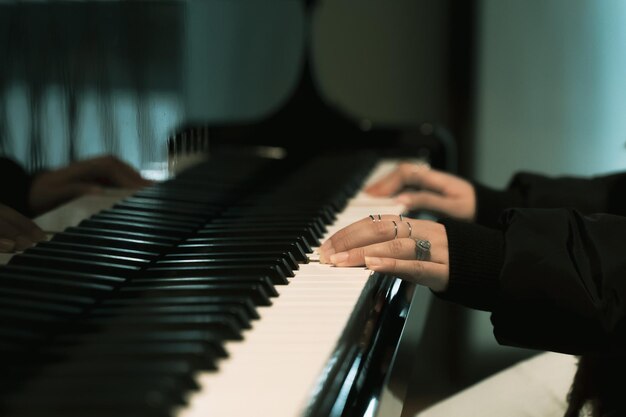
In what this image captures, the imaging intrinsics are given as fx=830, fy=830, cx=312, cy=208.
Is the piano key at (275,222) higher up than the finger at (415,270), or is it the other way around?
Answer: the finger at (415,270)

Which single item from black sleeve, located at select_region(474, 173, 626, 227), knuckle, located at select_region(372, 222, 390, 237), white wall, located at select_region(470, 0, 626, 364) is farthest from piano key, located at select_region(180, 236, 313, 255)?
white wall, located at select_region(470, 0, 626, 364)

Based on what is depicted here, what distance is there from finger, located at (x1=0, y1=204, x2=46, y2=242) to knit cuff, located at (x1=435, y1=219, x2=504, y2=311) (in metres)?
0.49

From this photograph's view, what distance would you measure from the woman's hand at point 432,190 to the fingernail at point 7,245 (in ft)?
2.51

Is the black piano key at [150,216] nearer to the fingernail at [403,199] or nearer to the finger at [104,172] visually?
the finger at [104,172]

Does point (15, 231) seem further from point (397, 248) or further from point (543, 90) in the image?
point (543, 90)

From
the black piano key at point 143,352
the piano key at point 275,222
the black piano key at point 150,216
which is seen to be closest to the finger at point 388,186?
the piano key at point 275,222

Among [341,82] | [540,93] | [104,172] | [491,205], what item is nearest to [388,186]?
[491,205]

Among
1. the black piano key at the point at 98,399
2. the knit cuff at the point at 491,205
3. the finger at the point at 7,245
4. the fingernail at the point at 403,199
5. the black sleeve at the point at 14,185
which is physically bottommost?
the knit cuff at the point at 491,205

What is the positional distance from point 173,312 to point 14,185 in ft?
0.85

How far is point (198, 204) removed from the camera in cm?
129

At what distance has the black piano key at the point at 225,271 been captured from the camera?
0.91 metres

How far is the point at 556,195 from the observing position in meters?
1.51

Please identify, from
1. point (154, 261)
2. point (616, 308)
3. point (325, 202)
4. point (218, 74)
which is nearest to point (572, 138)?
point (218, 74)

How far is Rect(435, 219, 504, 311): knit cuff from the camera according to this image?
1.01 m
